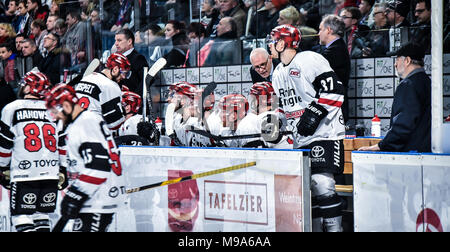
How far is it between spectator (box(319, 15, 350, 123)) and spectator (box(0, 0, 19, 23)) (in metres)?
6.80

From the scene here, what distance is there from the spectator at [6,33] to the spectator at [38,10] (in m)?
0.52

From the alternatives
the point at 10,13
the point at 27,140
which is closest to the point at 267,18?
the point at 27,140

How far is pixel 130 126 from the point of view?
6.73m

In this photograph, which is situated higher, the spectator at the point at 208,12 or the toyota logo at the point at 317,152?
the spectator at the point at 208,12

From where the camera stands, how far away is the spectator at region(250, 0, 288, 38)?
854 cm

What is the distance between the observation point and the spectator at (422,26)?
23.7ft

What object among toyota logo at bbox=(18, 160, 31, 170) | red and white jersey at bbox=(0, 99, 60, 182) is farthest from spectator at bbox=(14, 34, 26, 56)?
toyota logo at bbox=(18, 160, 31, 170)

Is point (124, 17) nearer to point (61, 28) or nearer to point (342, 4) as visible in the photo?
point (61, 28)

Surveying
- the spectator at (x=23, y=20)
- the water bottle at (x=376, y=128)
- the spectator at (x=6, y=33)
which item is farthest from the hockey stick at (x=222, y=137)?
the spectator at (x=6, y=33)

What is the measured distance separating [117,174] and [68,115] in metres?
0.54

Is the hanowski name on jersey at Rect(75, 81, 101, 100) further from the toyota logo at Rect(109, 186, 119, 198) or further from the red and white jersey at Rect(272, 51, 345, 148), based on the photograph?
the red and white jersey at Rect(272, 51, 345, 148)

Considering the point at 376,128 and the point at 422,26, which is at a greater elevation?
the point at 422,26

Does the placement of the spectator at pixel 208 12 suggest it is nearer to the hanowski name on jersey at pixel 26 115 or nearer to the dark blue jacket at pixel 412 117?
the hanowski name on jersey at pixel 26 115

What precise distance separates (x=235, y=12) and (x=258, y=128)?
167 inches
